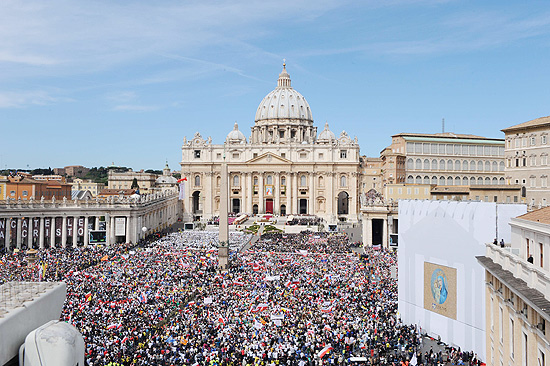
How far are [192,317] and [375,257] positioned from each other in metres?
24.2

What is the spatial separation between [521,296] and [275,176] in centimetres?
9082

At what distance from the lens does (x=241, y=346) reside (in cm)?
2217

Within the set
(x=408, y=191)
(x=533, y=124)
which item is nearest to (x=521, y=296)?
(x=533, y=124)

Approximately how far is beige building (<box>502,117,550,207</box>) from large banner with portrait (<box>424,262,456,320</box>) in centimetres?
2148

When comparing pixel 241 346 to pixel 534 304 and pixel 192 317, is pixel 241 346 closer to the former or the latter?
pixel 192 317

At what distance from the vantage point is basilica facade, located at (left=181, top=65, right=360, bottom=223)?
102875 millimetres

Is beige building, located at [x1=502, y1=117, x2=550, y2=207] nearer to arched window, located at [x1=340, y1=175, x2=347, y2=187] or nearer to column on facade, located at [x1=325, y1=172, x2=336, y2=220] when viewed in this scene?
column on facade, located at [x1=325, y1=172, x2=336, y2=220]

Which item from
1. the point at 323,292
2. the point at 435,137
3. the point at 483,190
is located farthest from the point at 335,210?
the point at 323,292

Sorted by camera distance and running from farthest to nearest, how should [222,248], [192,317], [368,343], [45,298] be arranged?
[222,248] < [192,317] < [368,343] < [45,298]

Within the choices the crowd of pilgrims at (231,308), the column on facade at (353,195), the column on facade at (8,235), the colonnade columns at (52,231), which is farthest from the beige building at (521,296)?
the column on facade at (353,195)

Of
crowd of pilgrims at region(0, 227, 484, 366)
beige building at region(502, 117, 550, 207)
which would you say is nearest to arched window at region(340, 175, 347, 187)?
beige building at region(502, 117, 550, 207)

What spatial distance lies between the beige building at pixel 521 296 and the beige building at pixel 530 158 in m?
30.6

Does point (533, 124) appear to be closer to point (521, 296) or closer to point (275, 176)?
point (521, 296)

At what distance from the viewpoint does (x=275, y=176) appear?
10331 cm
